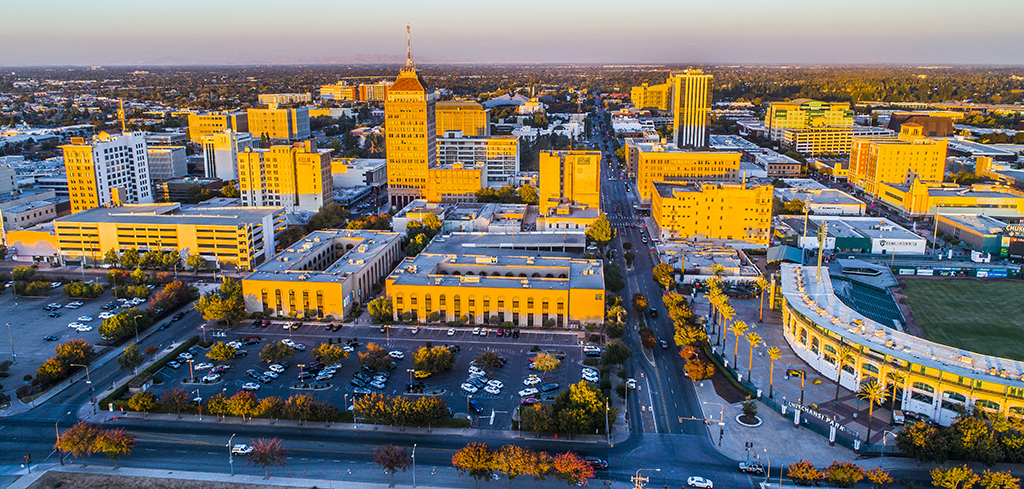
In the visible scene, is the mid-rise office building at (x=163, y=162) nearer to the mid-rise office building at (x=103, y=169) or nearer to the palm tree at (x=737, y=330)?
the mid-rise office building at (x=103, y=169)

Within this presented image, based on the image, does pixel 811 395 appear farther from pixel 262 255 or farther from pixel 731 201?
pixel 262 255

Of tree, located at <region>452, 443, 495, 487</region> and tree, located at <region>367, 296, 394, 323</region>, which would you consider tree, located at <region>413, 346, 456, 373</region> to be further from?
tree, located at <region>452, 443, 495, 487</region>

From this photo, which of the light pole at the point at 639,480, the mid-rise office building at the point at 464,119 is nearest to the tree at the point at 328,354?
the light pole at the point at 639,480

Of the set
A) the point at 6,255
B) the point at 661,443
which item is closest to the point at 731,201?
the point at 661,443

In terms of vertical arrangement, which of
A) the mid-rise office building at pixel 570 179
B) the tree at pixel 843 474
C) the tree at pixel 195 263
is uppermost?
the mid-rise office building at pixel 570 179

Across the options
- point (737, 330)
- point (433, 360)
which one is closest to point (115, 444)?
point (433, 360)

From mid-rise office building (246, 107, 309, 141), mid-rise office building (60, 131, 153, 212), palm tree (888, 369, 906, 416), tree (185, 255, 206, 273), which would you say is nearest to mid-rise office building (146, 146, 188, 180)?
mid-rise office building (60, 131, 153, 212)

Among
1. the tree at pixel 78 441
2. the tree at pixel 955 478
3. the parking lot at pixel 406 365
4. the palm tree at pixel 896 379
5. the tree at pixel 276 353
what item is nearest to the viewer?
the tree at pixel 955 478
